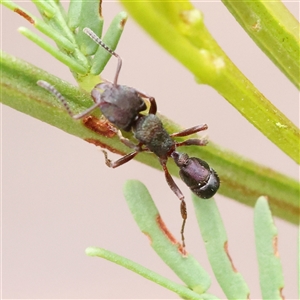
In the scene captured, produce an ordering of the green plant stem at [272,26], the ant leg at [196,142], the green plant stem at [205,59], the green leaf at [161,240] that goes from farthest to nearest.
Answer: the ant leg at [196,142]
the green leaf at [161,240]
the green plant stem at [272,26]
the green plant stem at [205,59]

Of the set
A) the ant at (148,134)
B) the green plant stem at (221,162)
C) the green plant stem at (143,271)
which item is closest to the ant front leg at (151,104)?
the ant at (148,134)

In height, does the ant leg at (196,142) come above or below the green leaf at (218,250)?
above

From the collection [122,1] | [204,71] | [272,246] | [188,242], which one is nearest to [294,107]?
[188,242]

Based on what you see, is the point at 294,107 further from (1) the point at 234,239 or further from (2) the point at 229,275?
(2) the point at 229,275

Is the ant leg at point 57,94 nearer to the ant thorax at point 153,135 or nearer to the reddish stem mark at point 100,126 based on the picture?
the reddish stem mark at point 100,126

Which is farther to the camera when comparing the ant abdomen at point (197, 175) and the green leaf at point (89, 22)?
the ant abdomen at point (197, 175)

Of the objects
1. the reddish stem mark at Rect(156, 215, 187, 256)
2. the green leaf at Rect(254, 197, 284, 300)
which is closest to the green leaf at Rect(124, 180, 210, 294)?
the reddish stem mark at Rect(156, 215, 187, 256)

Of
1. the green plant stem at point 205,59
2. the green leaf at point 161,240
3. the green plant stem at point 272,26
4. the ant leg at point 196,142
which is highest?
the green plant stem at point 272,26

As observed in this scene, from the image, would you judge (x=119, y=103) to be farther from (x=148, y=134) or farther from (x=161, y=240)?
(x=161, y=240)
